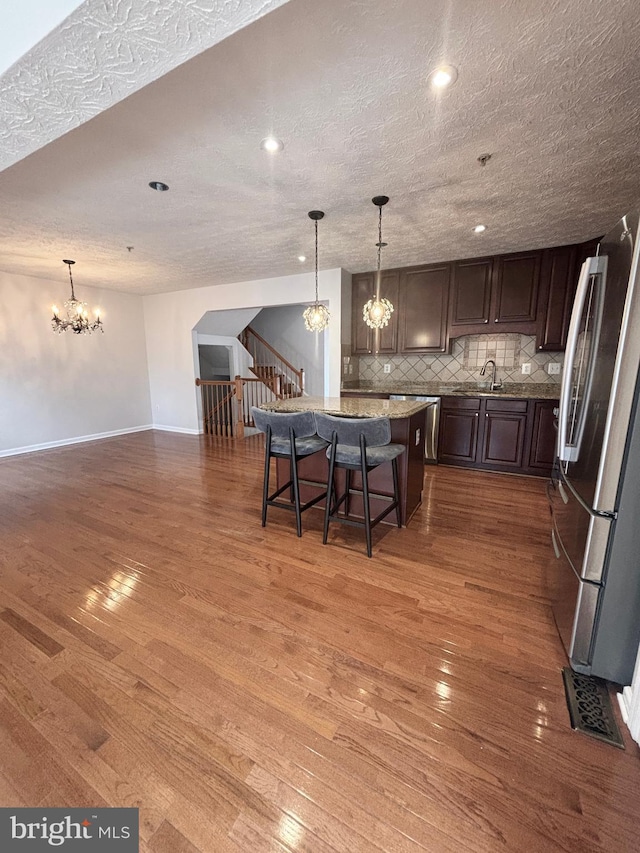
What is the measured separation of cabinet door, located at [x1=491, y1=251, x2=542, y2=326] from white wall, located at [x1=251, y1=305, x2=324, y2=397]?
158 inches

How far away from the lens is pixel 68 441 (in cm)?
560

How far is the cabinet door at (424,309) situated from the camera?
14.1 ft

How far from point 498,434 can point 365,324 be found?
2263 mm

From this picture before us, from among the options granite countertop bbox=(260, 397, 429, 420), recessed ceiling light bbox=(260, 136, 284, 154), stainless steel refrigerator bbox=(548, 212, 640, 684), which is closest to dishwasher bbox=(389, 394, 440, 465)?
granite countertop bbox=(260, 397, 429, 420)

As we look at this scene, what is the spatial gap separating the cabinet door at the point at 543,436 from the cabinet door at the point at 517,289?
0.90m

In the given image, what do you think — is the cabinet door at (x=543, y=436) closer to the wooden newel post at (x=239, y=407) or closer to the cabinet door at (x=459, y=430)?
the cabinet door at (x=459, y=430)

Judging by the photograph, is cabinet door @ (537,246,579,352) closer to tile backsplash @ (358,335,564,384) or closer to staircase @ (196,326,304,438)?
tile backsplash @ (358,335,564,384)

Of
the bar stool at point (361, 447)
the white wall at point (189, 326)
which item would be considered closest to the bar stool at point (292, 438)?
the bar stool at point (361, 447)

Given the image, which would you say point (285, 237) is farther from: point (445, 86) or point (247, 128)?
point (445, 86)

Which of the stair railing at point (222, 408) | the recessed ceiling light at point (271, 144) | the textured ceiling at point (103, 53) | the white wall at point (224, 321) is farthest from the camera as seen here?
the white wall at point (224, 321)

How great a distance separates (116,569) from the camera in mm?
2203

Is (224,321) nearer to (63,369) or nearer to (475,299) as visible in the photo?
(63,369)

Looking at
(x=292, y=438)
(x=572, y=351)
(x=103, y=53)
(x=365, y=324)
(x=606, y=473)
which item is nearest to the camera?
(x=103, y=53)

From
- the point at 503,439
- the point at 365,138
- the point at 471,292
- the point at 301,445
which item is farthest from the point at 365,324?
the point at 365,138
